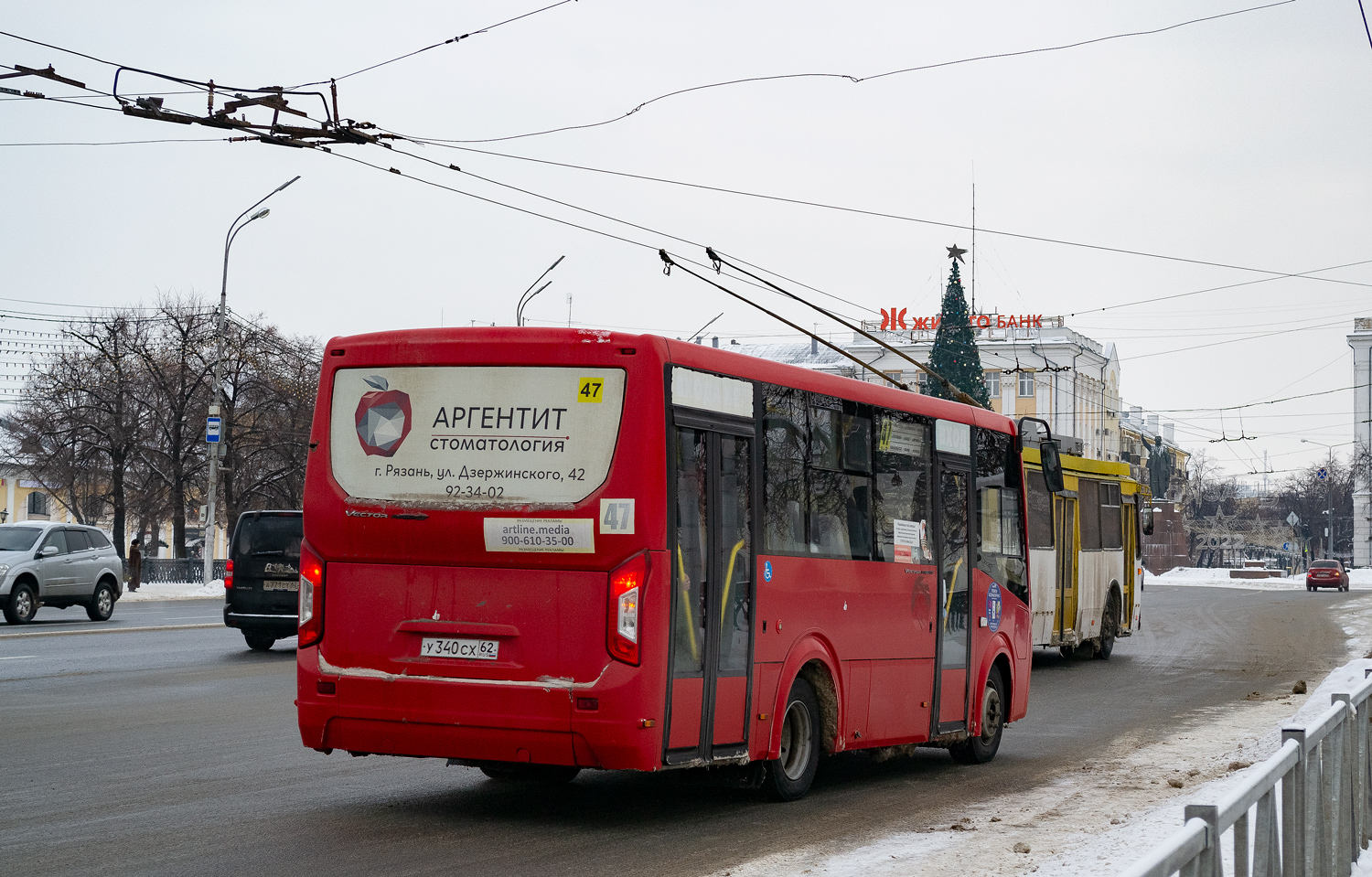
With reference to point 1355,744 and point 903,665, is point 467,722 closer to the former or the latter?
point 903,665

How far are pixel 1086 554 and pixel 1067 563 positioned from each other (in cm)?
117

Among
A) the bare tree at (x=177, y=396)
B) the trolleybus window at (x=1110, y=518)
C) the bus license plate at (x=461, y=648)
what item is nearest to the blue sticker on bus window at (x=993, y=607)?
the bus license plate at (x=461, y=648)

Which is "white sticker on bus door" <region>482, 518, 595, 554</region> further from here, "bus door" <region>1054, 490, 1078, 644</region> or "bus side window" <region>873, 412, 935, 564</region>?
"bus door" <region>1054, 490, 1078, 644</region>

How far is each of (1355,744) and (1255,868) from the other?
2847mm

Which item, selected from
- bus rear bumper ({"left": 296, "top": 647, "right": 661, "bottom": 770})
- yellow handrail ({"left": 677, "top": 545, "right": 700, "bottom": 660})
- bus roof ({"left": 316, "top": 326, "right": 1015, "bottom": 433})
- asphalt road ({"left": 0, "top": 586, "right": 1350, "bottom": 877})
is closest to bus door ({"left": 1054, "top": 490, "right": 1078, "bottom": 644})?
asphalt road ({"left": 0, "top": 586, "right": 1350, "bottom": 877})

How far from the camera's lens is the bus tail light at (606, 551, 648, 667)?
7.78 metres

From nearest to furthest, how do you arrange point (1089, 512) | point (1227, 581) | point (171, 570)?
1. point (1089, 512)
2. point (171, 570)
3. point (1227, 581)

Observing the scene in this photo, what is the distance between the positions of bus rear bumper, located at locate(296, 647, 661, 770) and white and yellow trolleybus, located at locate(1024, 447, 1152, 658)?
40.9 feet

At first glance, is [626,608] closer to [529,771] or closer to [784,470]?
[784,470]

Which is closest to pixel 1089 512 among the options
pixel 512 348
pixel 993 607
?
pixel 993 607

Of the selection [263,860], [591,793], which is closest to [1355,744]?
[591,793]

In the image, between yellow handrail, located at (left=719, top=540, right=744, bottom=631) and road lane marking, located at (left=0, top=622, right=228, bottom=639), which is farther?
road lane marking, located at (left=0, top=622, right=228, bottom=639)

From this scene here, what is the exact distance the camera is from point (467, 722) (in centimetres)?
799

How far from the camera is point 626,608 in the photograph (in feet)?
25.6
